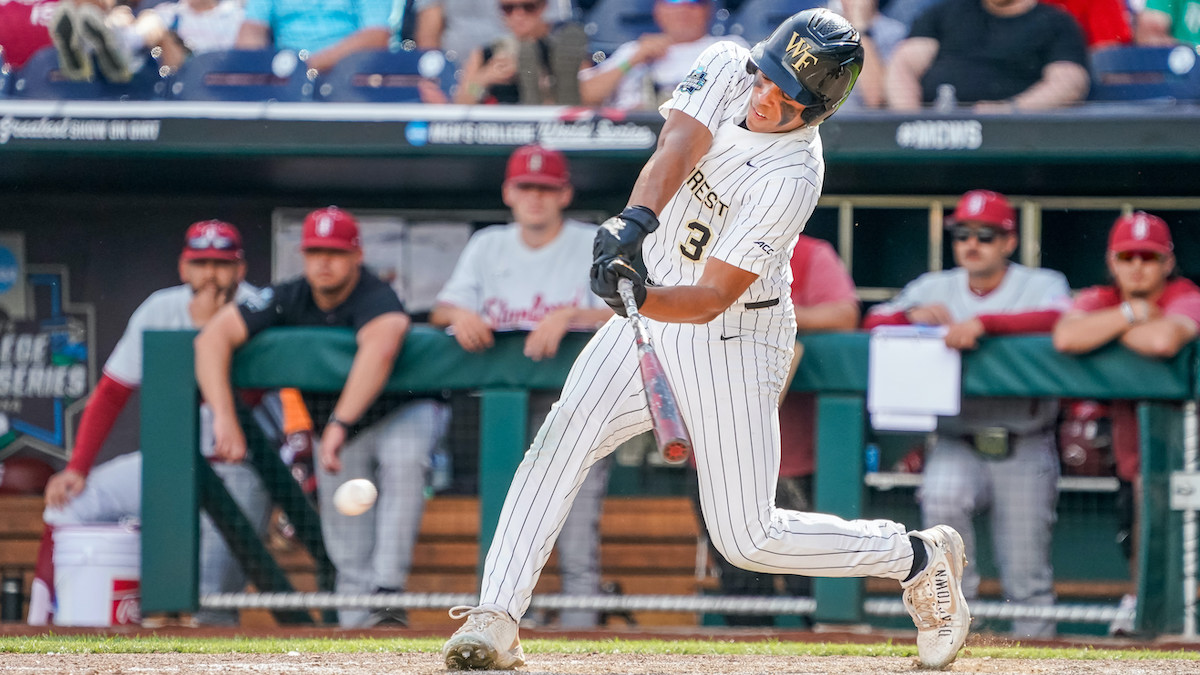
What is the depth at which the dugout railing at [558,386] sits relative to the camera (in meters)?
4.48

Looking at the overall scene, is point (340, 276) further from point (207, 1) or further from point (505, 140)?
point (207, 1)

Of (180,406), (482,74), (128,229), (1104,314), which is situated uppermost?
(482,74)

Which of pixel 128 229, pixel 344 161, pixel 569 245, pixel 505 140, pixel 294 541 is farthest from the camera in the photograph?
pixel 128 229

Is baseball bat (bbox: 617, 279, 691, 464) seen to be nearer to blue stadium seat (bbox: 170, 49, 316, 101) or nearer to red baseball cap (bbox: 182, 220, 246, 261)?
red baseball cap (bbox: 182, 220, 246, 261)

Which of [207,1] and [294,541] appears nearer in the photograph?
[294,541]

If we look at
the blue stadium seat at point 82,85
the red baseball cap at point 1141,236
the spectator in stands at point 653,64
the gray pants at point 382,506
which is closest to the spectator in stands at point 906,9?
the spectator in stands at point 653,64

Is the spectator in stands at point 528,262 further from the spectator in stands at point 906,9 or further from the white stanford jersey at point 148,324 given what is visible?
the spectator in stands at point 906,9

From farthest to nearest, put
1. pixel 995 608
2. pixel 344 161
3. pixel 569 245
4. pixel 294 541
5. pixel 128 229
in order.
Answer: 1. pixel 128 229
2. pixel 344 161
3. pixel 569 245
4. pixel 294 541
5. pixel 995 608

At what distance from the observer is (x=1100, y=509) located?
4.60 m

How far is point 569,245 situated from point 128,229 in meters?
2.74

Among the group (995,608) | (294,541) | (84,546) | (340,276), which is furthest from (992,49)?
(84,546)

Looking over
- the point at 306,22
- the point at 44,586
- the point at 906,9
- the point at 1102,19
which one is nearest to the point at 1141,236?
the point at 1102,19

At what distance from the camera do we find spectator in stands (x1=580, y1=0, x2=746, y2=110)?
19.0 ft

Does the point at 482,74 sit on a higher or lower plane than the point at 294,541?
higher
